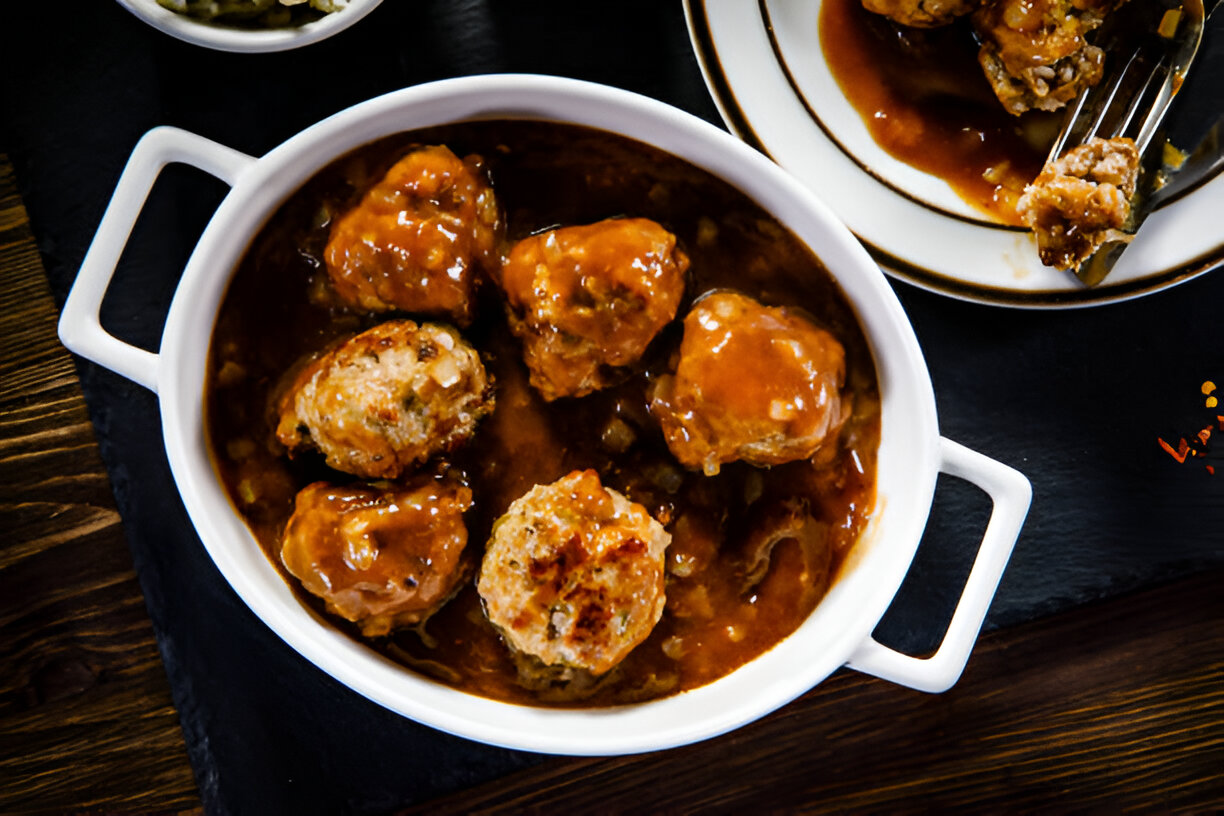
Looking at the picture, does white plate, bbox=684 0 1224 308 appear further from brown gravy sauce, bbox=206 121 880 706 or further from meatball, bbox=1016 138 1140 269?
brown gravy sauce, bbox=206 121 880 706

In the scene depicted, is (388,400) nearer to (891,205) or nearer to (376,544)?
(376,544)

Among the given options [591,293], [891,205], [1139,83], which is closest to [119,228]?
[591,293]

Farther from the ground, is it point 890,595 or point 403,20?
point 403,20

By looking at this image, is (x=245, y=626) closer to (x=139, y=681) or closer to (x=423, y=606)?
(x=139, y=681)

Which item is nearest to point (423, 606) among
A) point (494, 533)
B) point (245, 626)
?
point (494, 533)

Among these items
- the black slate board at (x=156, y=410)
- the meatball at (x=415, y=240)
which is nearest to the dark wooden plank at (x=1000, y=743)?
the black slate board at (x=156, y=410)

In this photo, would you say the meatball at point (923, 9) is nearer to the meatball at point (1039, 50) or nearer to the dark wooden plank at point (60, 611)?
the meatball at point (1039, 50)
